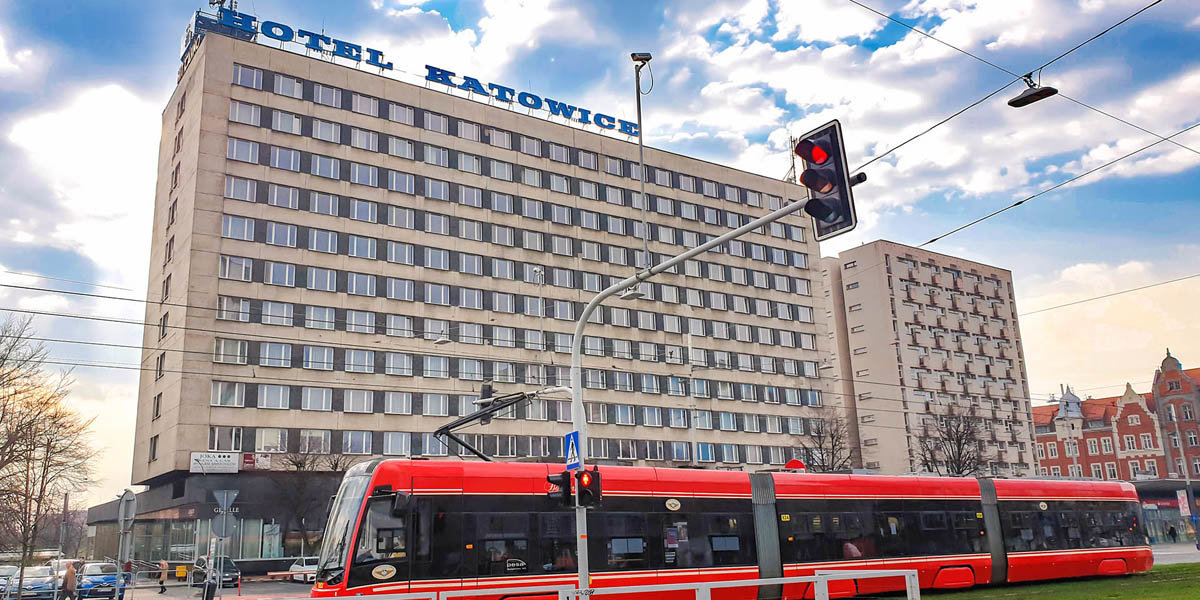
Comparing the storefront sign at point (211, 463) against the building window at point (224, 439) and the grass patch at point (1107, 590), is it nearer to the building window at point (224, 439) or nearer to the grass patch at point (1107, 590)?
the building window at point (224, 439)

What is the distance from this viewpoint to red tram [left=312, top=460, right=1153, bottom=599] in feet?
55.7

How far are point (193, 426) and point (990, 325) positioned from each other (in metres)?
81.0

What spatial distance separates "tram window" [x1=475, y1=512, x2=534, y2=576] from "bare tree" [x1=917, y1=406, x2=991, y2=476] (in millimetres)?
52574

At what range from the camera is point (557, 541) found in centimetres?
1847

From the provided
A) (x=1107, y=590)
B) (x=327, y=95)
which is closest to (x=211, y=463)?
(x=327, y=95)

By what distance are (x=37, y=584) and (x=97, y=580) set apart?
218 centimetres

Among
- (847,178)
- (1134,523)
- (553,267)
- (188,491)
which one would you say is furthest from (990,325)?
(847,178)

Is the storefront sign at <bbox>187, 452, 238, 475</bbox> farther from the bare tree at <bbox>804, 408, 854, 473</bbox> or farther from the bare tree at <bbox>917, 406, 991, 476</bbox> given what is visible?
the bare tree at <bbox>917, 406, 991, 476</bbox>

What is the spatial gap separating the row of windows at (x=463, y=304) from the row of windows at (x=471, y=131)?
29.3 feet

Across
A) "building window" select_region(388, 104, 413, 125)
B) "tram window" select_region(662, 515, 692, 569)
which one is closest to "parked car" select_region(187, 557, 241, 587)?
"tram window" select_region(662, 515, 692, 569)

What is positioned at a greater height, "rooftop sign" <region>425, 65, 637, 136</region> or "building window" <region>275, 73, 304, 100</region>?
"rooftop sign" <region>425, 65, 637, 136</region>

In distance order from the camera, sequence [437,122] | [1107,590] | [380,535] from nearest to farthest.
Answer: [380,535] → [1107,590] → [437,122]

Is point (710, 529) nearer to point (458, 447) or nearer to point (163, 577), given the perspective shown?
point (163, 577)

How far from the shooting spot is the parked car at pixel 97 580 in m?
35.9
